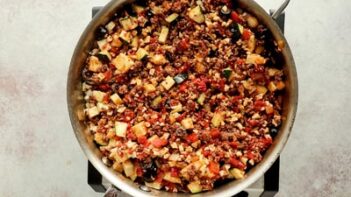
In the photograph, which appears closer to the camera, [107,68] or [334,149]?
[107,68]

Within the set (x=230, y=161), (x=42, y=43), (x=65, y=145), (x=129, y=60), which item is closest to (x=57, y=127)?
(x=65, y=145)

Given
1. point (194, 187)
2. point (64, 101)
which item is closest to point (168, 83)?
point (194, 187)

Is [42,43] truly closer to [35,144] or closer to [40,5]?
[40,5]

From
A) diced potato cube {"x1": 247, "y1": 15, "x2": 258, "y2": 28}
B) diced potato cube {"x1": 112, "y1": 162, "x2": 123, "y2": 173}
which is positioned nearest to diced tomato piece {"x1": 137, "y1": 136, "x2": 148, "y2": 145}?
diced potato cube {"x1": 112, "y1": 162, "x2": 123, "y2": 173}

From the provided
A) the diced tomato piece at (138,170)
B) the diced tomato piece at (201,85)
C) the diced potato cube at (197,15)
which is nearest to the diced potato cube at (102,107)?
the diced tomato piece at (138,170)

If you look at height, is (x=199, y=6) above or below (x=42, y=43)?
above

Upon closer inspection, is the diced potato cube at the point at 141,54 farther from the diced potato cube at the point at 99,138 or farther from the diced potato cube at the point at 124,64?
the diced potato cube at the point at 99,138
